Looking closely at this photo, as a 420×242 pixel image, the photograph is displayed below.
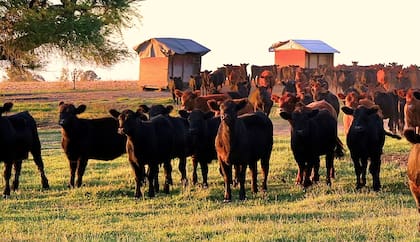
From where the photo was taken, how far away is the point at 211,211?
1122cm

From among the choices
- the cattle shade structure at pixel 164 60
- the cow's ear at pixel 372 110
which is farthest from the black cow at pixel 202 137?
the cattle shade structure at pixel 164 60

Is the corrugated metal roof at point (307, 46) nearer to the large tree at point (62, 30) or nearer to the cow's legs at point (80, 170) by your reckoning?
the large tree at point (62, 30)

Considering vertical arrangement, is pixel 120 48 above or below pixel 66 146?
above

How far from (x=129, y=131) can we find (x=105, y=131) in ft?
7.56

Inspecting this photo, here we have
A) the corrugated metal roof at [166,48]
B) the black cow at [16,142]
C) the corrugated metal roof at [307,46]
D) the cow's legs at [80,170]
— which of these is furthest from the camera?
the corrugated metal roof at [307,46]

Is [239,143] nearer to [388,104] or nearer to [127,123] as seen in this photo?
[127,123]

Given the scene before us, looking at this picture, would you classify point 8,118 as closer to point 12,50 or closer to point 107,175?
point 107,175

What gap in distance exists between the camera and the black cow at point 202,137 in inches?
577

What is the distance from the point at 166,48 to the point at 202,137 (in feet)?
117

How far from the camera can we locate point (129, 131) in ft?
43.3

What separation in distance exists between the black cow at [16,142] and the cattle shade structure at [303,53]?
156 feet

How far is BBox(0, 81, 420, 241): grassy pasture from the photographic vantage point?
30.8 ft

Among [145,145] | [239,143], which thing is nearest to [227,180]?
[239,143]

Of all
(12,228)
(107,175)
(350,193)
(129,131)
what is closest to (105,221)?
(12,228)
